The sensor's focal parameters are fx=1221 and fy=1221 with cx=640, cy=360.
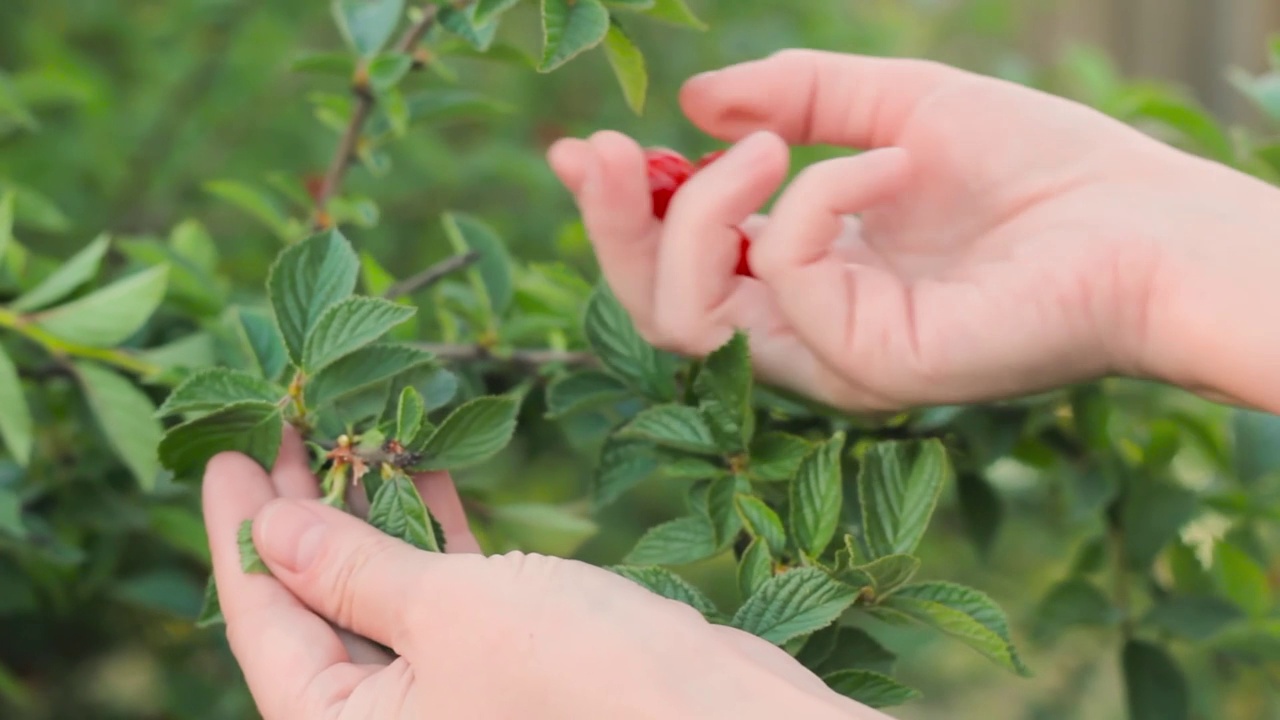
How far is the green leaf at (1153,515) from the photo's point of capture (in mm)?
726

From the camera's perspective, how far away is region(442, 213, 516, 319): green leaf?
2.29 feet

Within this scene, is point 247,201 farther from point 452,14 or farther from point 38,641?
point 38,641

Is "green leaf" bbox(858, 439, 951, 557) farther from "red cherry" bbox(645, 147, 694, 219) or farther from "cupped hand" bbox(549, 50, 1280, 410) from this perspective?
"red cherry" bbox(645, 147, 694, 219)

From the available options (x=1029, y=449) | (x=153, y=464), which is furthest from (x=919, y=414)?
(x=153, y=464)

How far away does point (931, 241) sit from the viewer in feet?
2.02

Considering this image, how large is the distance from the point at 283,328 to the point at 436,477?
0.09 metres

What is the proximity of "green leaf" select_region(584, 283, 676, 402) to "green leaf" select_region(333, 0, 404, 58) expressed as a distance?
0.20 m

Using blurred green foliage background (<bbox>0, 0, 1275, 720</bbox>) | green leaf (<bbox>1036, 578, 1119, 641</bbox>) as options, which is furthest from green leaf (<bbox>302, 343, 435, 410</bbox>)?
green leaf (<bbox>1036, 578, 1119, 641</bbox>)

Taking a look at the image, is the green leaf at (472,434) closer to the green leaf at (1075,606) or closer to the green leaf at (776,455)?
the green leaf at (776,455)

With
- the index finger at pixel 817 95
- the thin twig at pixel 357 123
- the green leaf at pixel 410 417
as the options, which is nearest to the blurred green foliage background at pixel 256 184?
the thin twig at pixel 357 123

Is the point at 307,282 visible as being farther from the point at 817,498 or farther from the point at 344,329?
the point at 817,498

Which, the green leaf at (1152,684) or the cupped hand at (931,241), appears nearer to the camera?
the cupped hand at (931,241)

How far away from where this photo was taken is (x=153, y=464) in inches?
25.2

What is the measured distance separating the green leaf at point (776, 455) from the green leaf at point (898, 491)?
3 cm
